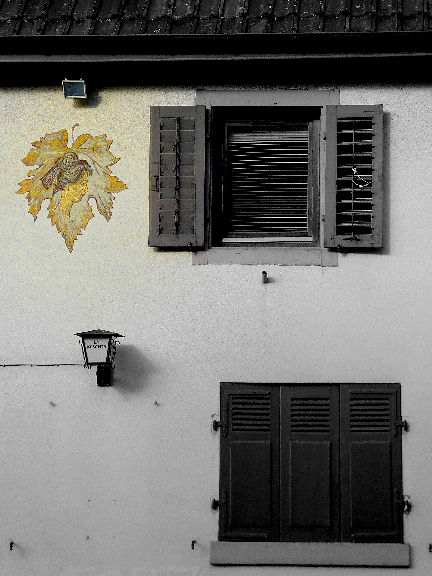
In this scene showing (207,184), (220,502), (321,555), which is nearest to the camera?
(321,555)

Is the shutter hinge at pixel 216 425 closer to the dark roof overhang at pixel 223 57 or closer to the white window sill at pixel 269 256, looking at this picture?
the white window sill at pixel 269 256

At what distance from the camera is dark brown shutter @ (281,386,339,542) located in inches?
279

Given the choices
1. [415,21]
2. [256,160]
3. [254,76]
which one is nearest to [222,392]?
[256,160]

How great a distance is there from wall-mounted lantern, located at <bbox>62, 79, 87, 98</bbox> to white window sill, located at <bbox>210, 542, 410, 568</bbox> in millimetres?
3980

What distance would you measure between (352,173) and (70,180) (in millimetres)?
2369

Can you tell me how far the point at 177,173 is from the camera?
24.5 feet

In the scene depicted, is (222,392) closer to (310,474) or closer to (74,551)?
(310,474)

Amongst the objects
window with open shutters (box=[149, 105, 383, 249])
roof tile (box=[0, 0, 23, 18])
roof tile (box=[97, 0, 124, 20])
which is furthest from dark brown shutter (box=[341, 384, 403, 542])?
roof tile (box=[0, 0, 23, 18])

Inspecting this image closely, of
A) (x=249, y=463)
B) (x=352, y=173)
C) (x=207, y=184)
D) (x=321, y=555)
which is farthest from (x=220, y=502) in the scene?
(x=352, y=173)

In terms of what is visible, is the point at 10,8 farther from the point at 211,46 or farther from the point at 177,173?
the point at 177,173

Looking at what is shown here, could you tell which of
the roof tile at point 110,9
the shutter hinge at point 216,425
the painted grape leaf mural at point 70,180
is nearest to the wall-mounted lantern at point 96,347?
the painted grape leaf mural at point 70,180

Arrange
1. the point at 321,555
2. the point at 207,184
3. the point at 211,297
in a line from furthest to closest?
the point at 207,184
the point at 211,297
the point at 321,555

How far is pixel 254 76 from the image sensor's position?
7.59 metres

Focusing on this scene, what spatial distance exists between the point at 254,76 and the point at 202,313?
6.78 ft
